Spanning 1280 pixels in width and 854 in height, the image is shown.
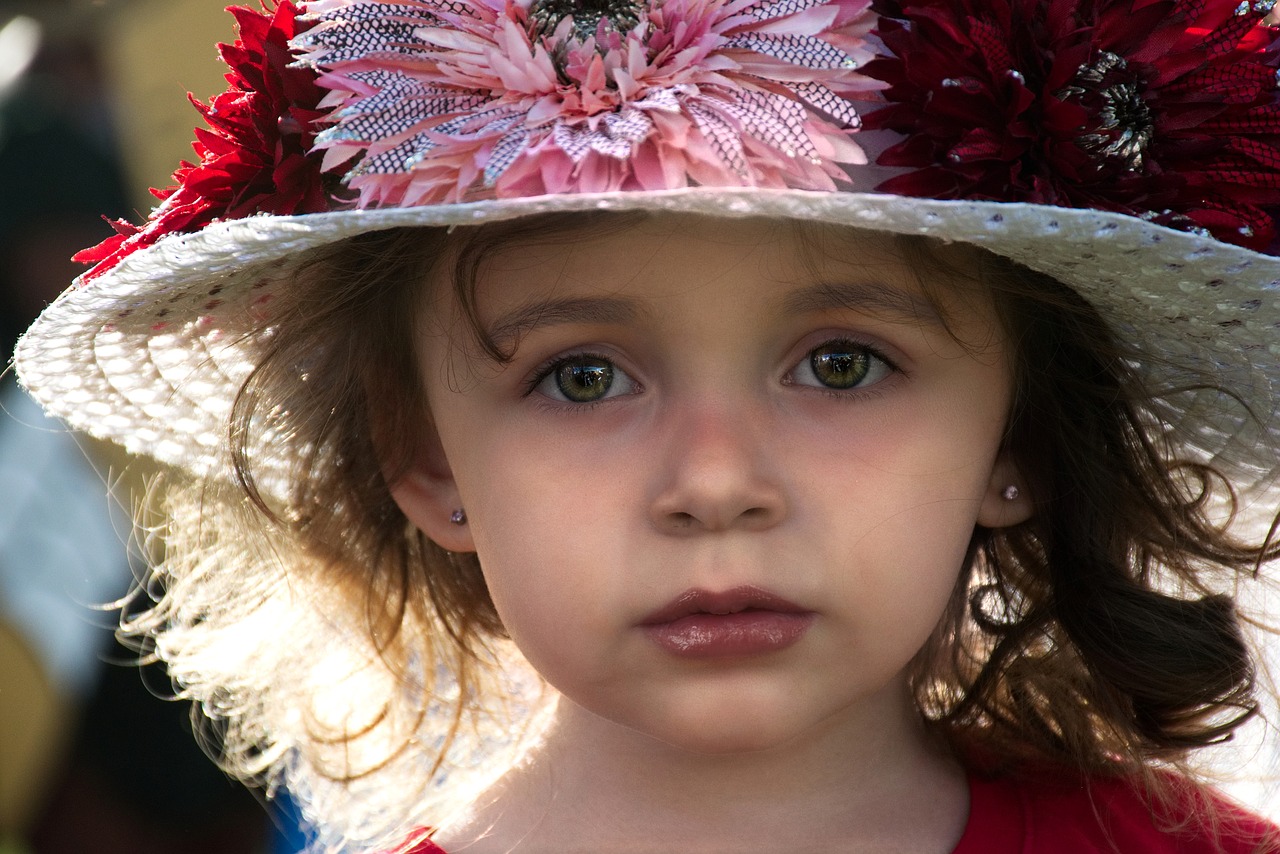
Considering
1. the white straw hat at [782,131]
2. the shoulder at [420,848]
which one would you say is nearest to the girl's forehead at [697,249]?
the white straw hat at [782,131]

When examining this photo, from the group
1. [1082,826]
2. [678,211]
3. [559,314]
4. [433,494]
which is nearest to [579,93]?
[678,211]

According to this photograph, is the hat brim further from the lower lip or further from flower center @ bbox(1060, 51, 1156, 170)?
the lower lip

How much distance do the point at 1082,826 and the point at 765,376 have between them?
692 millimetres

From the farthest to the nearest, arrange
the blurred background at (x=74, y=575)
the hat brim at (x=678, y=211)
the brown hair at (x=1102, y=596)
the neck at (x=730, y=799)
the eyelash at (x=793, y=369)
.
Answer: the blurred background at (x=74, y=575) → the brown hair at (x=1102, y=596) → the neck at (x=730, y=799) → the eyelash at (x=793, y=369) → the hat brim at (x=678, y=211)

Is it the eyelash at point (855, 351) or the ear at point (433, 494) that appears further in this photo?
the ear at point (433, 494)

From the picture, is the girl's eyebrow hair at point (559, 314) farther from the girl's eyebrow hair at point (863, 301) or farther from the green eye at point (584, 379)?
the girl's eyebrow hair at point (863, 301)

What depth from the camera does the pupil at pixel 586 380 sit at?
1.35 m

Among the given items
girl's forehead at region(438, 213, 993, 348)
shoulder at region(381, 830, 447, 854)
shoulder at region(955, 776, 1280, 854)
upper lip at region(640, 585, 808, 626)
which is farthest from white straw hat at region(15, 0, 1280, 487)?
shoulder at region(381, 830, 447, 854)

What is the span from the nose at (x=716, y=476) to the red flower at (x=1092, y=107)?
0.26 meters

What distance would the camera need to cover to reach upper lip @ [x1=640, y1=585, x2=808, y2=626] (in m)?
1.25

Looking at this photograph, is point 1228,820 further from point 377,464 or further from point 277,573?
point 277,573

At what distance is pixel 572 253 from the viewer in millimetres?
1300

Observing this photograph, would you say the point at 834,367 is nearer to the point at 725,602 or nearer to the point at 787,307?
the point at 787,307

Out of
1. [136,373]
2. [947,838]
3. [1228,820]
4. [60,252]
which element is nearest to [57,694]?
[60,252]
